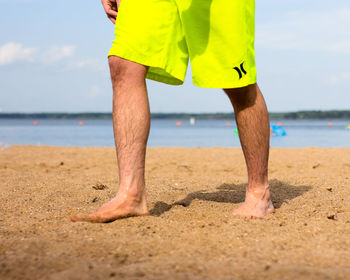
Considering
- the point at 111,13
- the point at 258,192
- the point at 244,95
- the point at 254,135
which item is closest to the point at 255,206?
the point at 258,192

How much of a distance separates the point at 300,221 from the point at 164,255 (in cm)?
87

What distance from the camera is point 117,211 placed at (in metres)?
2.16

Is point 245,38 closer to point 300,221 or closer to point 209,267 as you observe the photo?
point 300,221

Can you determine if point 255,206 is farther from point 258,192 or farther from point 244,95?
point 244,95

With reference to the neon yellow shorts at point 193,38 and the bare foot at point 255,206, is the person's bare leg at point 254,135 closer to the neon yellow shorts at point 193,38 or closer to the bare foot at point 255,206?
the bare foot at point 255,206

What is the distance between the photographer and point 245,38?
2.35 meters

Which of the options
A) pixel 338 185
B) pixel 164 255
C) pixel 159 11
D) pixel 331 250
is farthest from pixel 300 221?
pixel 338 185

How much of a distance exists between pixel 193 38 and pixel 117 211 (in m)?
0.93

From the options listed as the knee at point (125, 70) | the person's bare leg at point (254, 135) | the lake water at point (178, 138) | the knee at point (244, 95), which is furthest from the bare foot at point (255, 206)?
the lake water at point (178, 138)

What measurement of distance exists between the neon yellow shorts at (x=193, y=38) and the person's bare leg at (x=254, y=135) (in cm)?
12

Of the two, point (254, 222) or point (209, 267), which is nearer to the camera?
point (209, 267)

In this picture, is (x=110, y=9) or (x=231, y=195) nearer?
(x=110, y=9)

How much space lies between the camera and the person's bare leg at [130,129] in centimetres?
221

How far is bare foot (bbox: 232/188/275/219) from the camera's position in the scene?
2367mm
